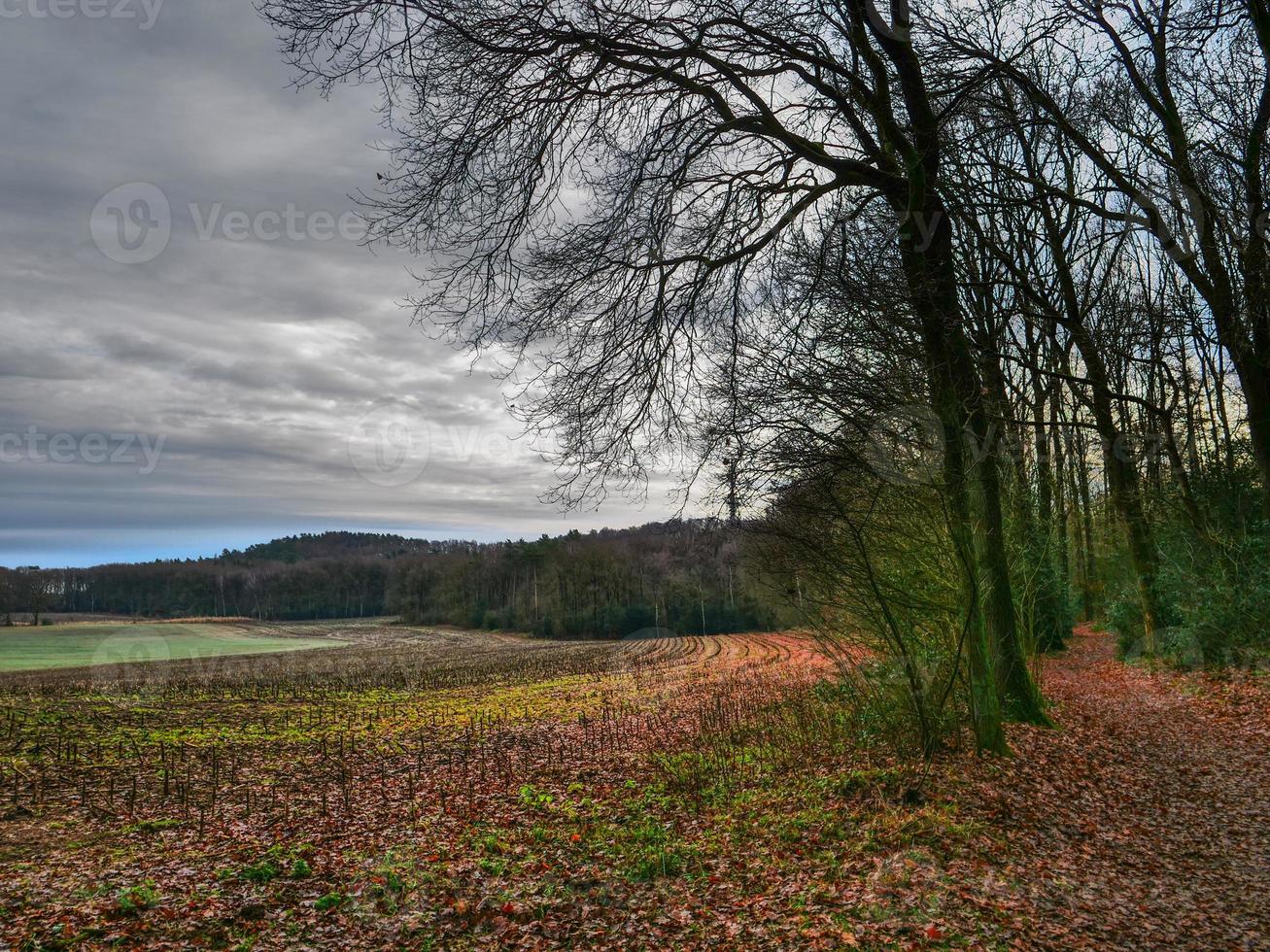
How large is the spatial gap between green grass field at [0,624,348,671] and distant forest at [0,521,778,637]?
18.3 metres

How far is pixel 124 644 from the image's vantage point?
5366 centimetres

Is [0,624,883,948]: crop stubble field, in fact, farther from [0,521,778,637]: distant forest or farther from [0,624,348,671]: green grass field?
[0,624,348,671]: green grass field

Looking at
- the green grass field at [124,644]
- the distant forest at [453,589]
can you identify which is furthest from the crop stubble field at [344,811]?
the green grass field at [124,644]

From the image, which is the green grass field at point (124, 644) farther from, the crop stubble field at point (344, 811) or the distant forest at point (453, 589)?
the crop stubble field at point (344, 811)

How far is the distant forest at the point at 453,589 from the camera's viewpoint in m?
64.2

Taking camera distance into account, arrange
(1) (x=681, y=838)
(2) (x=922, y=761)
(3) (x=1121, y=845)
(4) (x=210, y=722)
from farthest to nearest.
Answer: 1. (4) (x=210, y=722)
2. (2) (x=922, y=761)
3. (1) (x=681, y=838)
4. (3) (x=1121, y=845)

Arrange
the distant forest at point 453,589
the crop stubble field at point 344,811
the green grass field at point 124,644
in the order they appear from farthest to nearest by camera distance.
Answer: the distant forest at point 453,589, the green grass field at point 124,644, the crop stubble field at point 344,811

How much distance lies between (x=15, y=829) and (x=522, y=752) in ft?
21.2

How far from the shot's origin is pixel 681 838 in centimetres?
723

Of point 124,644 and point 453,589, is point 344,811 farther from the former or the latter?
point 453,589

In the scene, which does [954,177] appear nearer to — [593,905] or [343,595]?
[593,905]

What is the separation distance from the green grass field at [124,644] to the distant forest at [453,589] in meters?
18.3

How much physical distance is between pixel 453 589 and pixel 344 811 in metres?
79.9

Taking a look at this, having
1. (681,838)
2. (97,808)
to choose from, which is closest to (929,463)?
(681,838)
